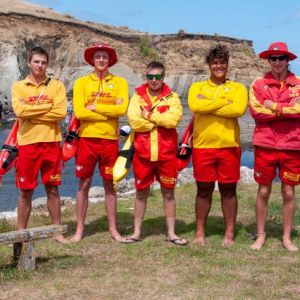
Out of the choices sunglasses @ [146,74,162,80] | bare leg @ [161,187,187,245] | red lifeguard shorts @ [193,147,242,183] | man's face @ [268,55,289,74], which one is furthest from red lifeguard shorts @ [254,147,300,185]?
sunglasses @ [146,74,162,80]

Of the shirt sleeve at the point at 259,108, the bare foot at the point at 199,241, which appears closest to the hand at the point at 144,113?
the shirt sleeve at the point at 259,108

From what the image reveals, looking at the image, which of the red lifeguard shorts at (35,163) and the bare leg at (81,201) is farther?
the bare leg at (81,201)

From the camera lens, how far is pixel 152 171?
6.59m

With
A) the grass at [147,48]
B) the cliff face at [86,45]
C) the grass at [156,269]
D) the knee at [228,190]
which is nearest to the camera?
the grass at [156,269]

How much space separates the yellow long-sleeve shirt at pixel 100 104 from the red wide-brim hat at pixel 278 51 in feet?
5.66

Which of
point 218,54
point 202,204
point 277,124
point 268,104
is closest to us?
point 268,104

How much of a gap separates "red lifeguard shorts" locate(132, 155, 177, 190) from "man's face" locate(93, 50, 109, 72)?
1.14m

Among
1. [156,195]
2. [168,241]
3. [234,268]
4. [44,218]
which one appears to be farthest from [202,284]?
[156,195]

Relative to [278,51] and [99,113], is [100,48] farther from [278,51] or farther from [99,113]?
[278,51]

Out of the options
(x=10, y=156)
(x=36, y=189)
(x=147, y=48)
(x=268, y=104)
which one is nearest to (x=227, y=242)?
(x=268, y=104)

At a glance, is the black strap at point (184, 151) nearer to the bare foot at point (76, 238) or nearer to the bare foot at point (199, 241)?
the bare foot at point (199, 241)

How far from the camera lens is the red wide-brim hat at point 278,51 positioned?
20.1 ft

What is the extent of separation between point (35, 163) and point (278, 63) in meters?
3.02

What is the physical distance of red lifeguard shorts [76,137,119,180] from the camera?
659 cm
